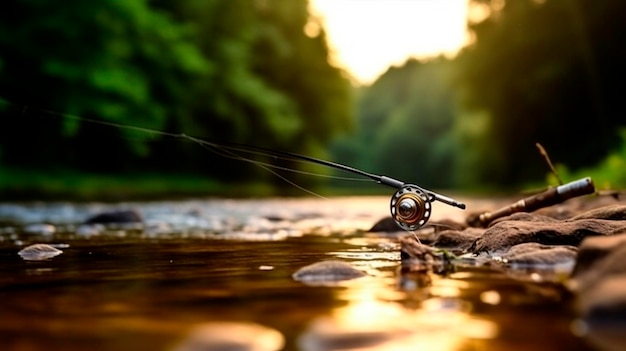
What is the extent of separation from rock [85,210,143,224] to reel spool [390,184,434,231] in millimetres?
4413

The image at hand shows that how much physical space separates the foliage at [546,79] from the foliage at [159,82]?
7.95m

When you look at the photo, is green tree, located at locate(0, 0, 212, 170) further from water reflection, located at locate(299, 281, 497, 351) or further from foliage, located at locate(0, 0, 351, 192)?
water reflection, located at locate(299, 281, 497, 351)

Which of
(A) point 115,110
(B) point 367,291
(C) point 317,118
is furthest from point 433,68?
(B) point 367,291

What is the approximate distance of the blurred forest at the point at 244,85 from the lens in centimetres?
1786

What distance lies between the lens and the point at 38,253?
430 centimetres

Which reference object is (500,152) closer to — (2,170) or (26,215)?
(2,170)

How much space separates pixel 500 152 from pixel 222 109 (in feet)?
37.8

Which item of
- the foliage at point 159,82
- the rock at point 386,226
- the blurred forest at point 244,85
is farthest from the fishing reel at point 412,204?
the blurred forest at point 244,85

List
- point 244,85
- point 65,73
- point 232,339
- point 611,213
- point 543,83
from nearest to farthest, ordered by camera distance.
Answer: point 232,339, point 611,213, point 65,73, point 543,83, point 244,85

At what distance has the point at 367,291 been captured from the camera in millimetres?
2826

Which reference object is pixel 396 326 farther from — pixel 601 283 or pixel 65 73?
pixel 65 73

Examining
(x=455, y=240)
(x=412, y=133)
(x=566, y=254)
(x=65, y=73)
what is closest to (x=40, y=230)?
(x=455, y=240)

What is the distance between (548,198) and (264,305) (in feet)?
8.25

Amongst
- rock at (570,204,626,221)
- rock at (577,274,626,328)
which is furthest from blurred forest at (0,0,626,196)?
rock at (577,274,626,328)
